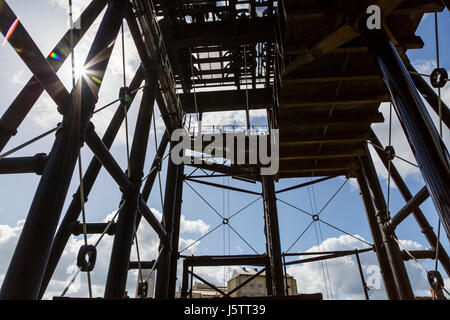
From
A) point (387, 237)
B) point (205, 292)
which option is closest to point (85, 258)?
point (387, 237)

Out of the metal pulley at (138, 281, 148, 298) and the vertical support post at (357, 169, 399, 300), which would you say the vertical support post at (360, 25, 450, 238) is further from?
the vertical support post at (357, 169, 399, 300)

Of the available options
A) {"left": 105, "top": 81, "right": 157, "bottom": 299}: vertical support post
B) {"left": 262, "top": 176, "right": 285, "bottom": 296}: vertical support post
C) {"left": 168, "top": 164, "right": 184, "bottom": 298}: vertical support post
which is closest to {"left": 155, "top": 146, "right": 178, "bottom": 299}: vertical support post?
{"left": 168, "top": 164, "right": 184, "bottom": 298}: vertical support post

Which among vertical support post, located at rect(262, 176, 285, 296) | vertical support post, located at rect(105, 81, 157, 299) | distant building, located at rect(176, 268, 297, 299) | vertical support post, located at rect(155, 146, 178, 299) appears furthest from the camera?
distant building, located at rect(176, 268, 297, 299)

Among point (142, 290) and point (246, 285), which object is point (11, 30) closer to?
point (142, 290)

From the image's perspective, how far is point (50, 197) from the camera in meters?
2.79

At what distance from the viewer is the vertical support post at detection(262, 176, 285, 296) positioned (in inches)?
368

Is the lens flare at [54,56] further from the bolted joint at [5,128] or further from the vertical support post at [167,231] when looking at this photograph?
the vertical support post at [167,231]

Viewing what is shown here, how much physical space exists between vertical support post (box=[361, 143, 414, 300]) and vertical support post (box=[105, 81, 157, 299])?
7.42 metres

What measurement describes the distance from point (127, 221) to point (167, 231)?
11.3ft

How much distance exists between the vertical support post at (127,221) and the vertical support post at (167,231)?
3106 millimetres

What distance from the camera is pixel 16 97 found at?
3.81 m
